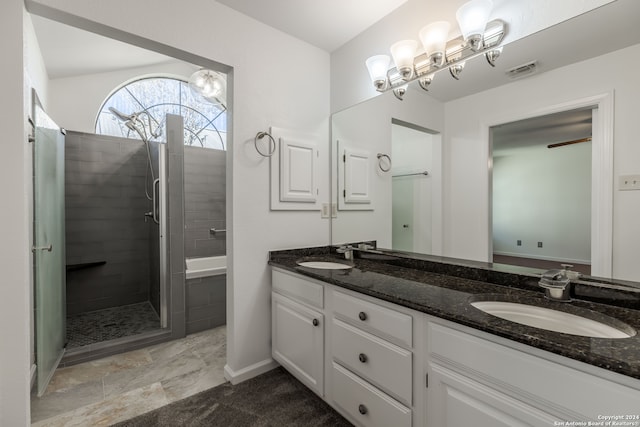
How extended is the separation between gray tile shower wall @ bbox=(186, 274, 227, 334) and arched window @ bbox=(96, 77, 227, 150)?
1.99 metres

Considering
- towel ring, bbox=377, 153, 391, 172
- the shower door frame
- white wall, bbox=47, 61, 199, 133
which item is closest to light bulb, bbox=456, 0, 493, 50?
towel ring, bbox=377, 153, 391, 172

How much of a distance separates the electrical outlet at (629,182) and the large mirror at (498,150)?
0.01 m

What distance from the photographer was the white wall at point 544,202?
3.79ft

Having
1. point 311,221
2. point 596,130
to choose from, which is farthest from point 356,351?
point 596,130

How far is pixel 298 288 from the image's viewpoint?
1.79 meters

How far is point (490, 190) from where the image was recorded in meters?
1.42

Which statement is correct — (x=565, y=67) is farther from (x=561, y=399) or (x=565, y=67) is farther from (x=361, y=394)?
(x=361, y=394)

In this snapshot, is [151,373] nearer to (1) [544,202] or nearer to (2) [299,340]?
(2) [299,340]

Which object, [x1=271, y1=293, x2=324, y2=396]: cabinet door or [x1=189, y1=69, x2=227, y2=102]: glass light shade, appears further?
[x1=189, y1=69, x2=227, y2=102]: glass light shade

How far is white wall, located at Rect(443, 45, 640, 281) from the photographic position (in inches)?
41.6

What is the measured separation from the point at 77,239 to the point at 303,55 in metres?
3.22

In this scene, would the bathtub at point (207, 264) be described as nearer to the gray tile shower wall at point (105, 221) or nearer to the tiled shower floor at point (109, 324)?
the tiled shower floor at point (109, 324)

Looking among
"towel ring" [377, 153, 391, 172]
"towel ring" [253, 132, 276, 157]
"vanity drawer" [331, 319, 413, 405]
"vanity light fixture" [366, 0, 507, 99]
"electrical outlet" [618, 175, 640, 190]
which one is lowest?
"vanity drawer" [331, 319, 413, 405]

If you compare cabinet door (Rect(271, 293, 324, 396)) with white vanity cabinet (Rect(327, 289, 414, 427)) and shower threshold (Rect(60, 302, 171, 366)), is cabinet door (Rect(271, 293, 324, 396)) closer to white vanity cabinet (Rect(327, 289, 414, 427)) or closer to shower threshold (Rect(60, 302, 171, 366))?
white vanity cabinet (Rect(327, 289, 414, 427))
